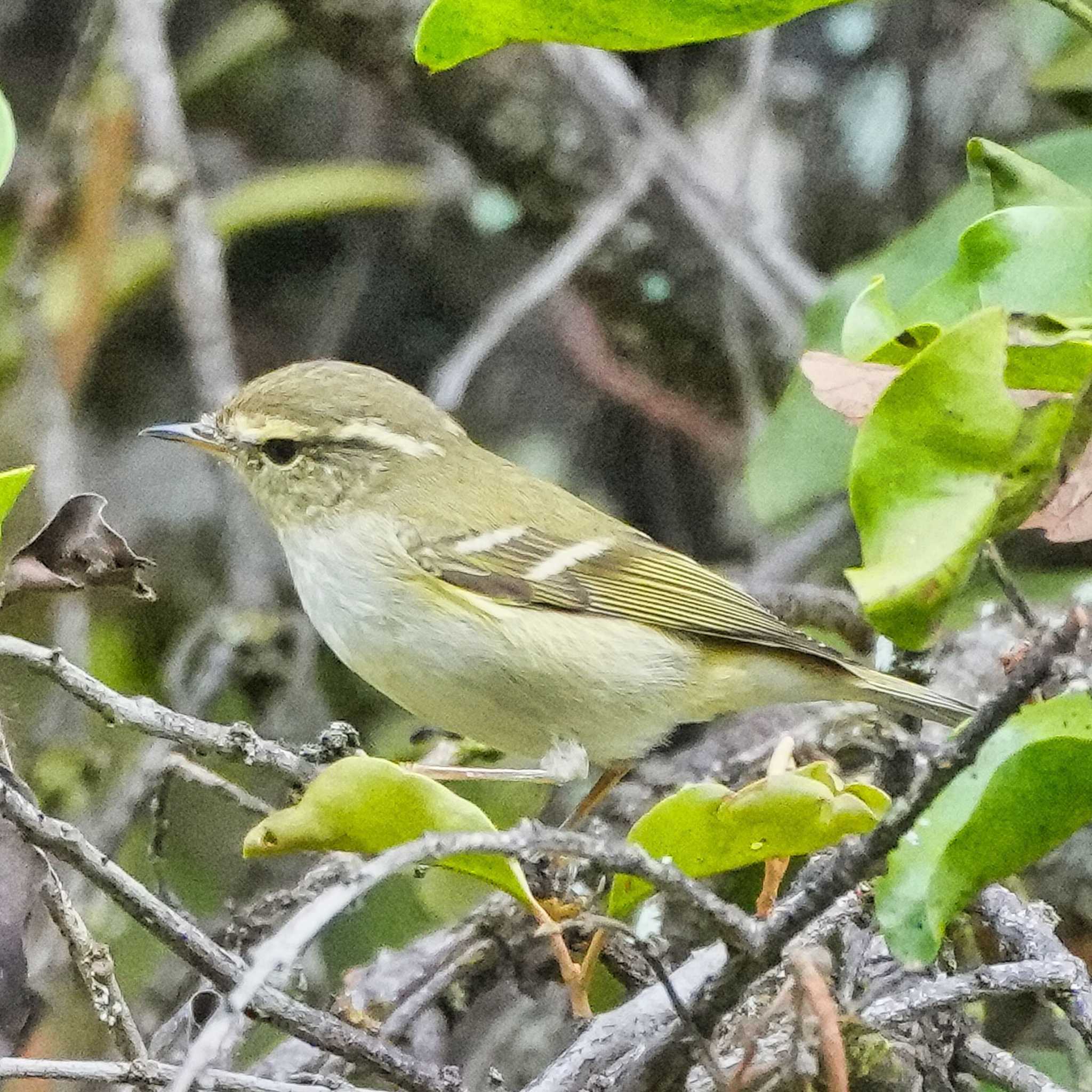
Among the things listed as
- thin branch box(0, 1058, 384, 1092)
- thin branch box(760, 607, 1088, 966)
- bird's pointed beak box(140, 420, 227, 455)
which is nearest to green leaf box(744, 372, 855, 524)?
bird's pointed beak box(140, 420, 227, 455)

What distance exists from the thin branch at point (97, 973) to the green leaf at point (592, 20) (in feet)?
2.77

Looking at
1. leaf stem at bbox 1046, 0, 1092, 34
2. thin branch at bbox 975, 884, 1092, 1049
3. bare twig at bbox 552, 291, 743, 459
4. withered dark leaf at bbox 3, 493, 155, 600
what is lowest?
thin branch at bbox 975, 884, 1092, 1049

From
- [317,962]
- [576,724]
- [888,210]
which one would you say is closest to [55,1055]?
[317,962]

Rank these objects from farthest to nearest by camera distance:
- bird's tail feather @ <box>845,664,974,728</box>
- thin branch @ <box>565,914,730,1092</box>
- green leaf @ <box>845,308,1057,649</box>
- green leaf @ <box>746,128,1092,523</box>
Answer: green leaf @ <box>746,128,1092,523</box>, bird's tail feather @ <box>845,664,974,728</box>, thin branch @ <box>565,914,730,1092</box>, green leaf @ <box>845,308,1057,649</box>

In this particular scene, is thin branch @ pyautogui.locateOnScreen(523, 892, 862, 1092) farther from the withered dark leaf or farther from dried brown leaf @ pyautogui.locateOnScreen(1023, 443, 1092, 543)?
the withered dark leaf

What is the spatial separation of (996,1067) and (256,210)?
2.50m

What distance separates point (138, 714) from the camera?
5.27 feet

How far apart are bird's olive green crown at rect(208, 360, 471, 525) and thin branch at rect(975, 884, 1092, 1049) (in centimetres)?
122

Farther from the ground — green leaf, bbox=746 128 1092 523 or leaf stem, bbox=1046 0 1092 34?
leaf stem, bbox=1046 0 1092 34

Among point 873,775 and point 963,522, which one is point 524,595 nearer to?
point 873,775

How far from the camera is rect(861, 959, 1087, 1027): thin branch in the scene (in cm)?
143

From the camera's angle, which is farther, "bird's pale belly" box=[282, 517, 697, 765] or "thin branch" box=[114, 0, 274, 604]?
"thin branch" box=[114, 0, 274, 604]

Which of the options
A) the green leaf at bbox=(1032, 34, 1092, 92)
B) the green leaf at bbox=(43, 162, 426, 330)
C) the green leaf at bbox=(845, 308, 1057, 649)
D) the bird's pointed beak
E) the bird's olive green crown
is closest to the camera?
the green leaf at bbox=(845, 308, 1057, 649)

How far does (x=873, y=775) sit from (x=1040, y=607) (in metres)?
0.63
